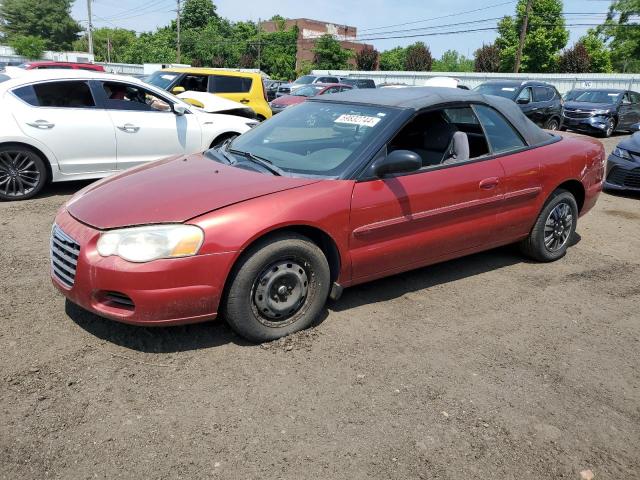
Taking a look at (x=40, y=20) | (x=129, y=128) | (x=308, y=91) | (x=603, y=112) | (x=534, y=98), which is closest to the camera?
(x=129, y=128)

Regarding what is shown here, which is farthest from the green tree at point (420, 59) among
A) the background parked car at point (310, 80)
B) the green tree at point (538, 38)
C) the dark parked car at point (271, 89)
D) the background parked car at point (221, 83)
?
the background parked car at point (221, 83)

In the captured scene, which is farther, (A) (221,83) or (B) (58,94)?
(A) (221,83)

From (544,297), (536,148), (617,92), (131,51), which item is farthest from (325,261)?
(131,51)

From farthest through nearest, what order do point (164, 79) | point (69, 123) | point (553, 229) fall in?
point (164, 79), point (69, 123), point (553, 229)

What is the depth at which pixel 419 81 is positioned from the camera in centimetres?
3922

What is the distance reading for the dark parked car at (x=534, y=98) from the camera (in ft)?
47.9

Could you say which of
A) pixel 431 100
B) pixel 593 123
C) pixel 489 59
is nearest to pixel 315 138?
pixel 431 100

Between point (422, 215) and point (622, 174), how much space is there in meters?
6.09

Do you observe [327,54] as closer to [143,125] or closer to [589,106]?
[589,106]

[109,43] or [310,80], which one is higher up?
[109,43]

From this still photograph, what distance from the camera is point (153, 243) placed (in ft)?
10.1

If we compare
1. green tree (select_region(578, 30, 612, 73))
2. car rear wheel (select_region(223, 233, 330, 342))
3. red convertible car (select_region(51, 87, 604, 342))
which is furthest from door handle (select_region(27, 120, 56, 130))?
green tree (select_region(578, 30, 612, 73))

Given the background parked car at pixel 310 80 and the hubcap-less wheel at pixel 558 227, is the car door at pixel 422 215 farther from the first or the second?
the background parked car at pixel 310 80

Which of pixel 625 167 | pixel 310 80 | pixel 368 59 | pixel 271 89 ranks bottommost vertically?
pixel 625 167
